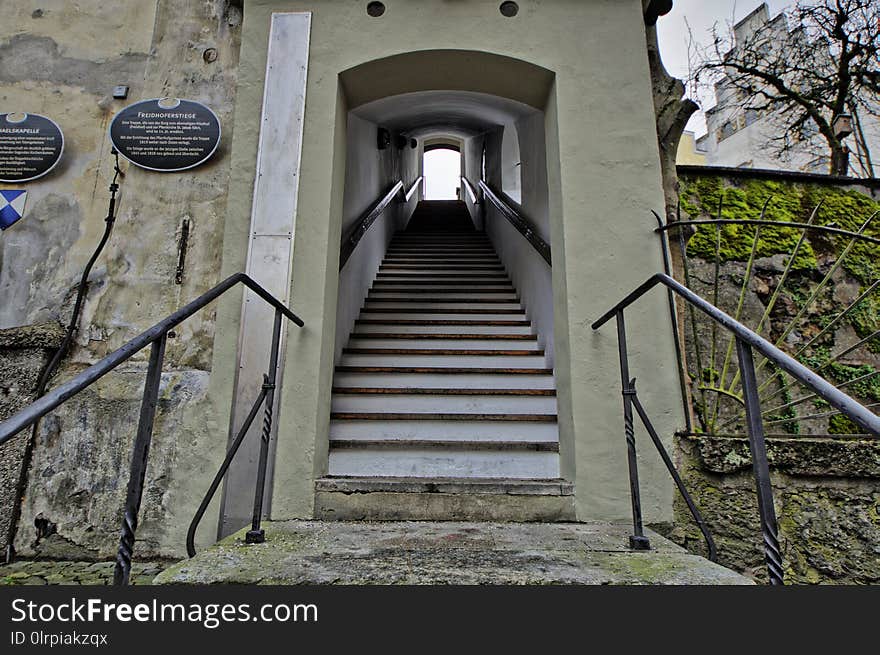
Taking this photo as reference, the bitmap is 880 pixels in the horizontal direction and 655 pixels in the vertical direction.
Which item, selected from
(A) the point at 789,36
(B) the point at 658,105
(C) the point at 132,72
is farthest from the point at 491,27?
(A) the point at 789,36

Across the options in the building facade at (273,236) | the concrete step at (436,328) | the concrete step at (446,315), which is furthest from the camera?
the concrete step at (446,315)

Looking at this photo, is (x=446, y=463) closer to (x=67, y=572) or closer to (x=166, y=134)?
(x=67, y=572)

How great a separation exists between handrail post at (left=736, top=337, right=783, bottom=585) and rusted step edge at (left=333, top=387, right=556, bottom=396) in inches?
69.7

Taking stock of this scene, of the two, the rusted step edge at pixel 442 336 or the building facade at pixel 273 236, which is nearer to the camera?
the building facade at pixel 273 236

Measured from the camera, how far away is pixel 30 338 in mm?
2461

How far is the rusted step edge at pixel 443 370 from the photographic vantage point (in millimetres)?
3119

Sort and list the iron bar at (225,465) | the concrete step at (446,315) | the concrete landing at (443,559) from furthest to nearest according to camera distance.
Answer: the concrete step at (446,315) → the iron bar at (225,465) → the concrete landing at (443,559)

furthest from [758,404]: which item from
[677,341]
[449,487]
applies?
[449,487]

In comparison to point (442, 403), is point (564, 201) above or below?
above

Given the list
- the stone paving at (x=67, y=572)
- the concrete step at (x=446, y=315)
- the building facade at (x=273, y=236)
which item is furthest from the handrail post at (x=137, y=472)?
the concrete step at (x=446, y=315)

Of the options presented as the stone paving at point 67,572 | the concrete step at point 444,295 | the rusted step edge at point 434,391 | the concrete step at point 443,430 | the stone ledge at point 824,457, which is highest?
the concrete step at point 444,295

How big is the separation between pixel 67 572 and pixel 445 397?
6.37 feet

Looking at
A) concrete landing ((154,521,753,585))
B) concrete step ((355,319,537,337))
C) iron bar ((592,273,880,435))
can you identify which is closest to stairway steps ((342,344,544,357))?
concrete step ((355,319,537,337))

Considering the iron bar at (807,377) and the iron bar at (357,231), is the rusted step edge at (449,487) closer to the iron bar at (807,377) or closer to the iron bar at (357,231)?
the iron bar at (807,377)
